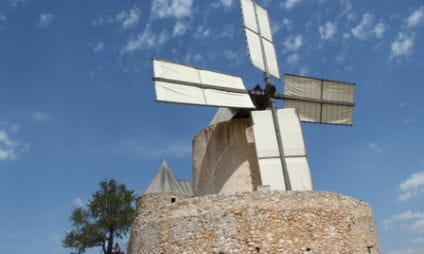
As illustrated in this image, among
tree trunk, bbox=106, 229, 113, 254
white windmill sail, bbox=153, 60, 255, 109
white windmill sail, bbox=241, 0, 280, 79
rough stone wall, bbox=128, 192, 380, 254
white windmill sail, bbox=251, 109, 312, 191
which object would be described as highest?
white windmill sail, bbox=241, 0, 280, 79

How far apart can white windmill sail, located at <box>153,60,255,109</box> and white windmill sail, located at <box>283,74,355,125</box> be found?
2.01 m

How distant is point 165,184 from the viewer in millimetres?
23375

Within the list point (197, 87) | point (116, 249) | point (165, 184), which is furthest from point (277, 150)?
point (165, 184)

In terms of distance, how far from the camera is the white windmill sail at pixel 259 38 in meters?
14.6

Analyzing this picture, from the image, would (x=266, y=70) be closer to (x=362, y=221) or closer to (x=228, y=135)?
(x=228, y=135)

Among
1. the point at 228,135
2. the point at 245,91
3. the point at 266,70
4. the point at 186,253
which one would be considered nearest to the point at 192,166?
the point at 228,135

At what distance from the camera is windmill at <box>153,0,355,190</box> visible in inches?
478

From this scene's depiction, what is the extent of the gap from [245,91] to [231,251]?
218 inches

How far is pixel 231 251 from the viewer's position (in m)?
9.30

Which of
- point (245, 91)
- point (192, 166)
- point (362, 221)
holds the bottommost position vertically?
point (362, 221)

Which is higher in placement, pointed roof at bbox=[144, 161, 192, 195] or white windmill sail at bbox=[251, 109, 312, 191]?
pointed roof at bbox=[144, 161, 192, 195]

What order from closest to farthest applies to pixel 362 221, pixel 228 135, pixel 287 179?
pixel 362 221, pixel 287 179, pixel 228 135

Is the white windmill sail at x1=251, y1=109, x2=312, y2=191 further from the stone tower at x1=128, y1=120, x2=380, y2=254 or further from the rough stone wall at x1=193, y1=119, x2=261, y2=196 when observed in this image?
the stone tower at x1=128, y1=120, x2=380, y2=254

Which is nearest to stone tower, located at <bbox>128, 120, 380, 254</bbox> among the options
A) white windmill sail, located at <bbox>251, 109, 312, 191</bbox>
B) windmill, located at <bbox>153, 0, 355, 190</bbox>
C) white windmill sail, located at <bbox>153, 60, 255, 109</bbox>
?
white windmill sail, located at <bbox>251, 109, 312, 191</bbox>
